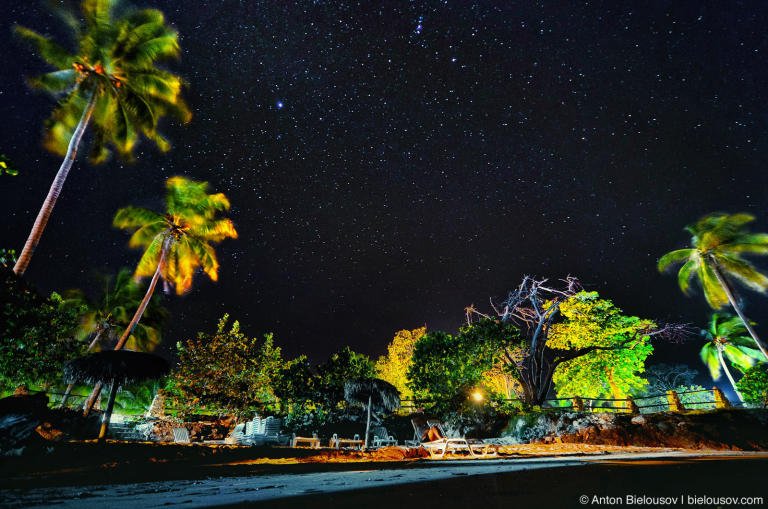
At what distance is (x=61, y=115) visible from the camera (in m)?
14.6

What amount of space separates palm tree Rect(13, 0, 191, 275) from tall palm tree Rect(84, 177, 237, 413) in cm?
323

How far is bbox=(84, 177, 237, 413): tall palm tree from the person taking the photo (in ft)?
61.8

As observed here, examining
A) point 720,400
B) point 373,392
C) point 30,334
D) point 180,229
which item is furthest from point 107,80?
point 720,400

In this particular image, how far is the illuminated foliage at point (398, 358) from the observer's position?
37.3 meters

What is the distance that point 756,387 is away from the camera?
693 inches

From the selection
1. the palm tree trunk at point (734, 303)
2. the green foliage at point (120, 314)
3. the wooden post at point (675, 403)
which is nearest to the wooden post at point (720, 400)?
the wooden post at point (675, 403)

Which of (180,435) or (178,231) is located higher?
(178,231)

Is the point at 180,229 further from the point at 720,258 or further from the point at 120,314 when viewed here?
the point at 720,258

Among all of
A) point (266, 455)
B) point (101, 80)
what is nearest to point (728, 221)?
point (266, 455)

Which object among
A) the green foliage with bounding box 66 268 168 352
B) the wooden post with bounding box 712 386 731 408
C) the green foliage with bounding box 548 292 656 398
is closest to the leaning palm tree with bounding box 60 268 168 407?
the green foliage with bounding box 66 268 168 352

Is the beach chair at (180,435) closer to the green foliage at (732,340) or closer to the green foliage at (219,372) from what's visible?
the green foliage at (219,372)

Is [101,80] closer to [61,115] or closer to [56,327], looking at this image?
[61,115]

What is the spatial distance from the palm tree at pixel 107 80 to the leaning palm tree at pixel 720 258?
31.4m

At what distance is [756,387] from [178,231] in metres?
30.5
